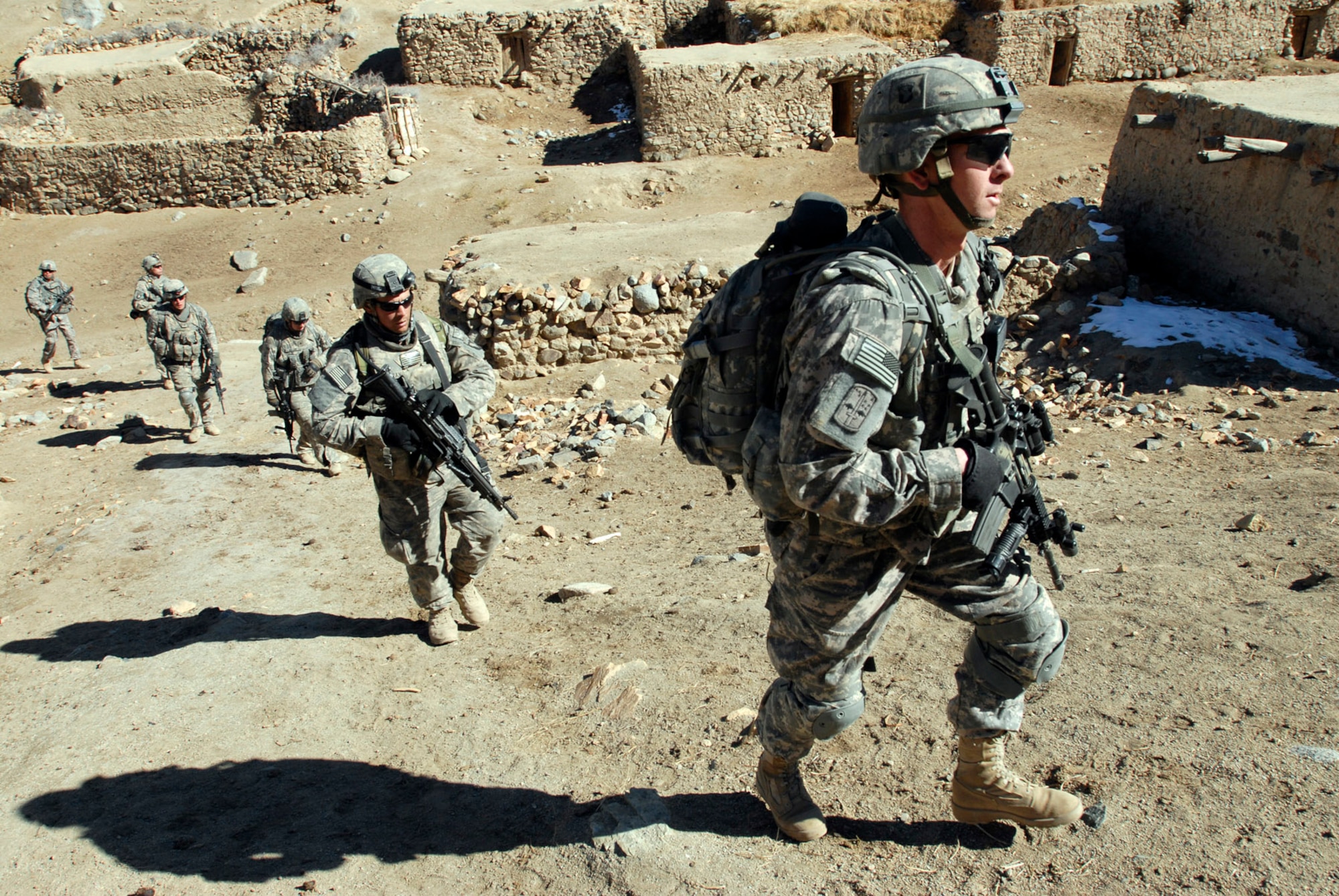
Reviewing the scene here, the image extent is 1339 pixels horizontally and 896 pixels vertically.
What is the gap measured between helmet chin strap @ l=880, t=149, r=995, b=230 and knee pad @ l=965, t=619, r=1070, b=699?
1126 mm

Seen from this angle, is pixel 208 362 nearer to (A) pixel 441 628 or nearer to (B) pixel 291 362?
(B) pixel 291 362

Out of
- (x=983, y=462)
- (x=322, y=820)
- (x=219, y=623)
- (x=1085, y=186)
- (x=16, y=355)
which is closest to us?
(x=983, y=462)

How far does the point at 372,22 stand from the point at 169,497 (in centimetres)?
2068

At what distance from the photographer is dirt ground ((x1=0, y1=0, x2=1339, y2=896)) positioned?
9.11 ft

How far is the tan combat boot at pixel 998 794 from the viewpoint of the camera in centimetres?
259

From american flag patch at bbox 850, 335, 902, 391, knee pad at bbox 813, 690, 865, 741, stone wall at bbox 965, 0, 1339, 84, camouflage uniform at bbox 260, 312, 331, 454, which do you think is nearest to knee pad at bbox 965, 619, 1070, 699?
knee pad at bbox 813, 690, 865, 741

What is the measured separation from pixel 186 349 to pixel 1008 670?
28.8 feet

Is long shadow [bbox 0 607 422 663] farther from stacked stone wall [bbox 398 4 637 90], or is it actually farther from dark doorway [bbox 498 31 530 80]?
dark doorway [bbox 498 31 530 80]

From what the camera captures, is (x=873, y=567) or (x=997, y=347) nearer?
(x=873, y=567)

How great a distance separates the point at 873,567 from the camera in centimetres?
242

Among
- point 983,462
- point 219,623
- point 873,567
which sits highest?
point 983,462

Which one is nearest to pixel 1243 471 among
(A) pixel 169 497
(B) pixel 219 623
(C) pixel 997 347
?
(C) pixel 997 347

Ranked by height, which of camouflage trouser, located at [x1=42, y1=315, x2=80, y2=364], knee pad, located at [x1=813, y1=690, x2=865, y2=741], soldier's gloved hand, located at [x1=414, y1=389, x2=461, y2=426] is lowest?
camouflage trouser, located at [x1=42, y1=315, x2=80, y2=364]

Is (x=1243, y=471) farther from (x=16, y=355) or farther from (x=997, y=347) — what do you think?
(x=16, y=355)
